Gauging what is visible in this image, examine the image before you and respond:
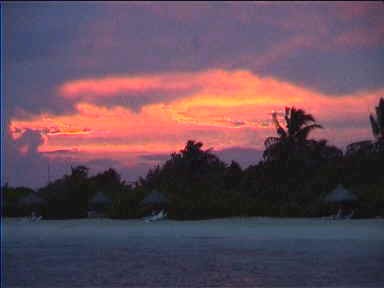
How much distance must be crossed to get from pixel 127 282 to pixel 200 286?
3.36 ft

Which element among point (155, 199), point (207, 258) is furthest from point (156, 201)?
point (207, 258)

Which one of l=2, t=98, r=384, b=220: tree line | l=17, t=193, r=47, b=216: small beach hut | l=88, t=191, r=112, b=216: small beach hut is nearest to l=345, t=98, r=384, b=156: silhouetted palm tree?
l=2, t=98, r=384, b=220: tree line

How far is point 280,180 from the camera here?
77.7 feet

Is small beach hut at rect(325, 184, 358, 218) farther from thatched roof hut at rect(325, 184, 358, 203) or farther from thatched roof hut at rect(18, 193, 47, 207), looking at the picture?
thatched roof hut at rect(18, 193, 47, 207)

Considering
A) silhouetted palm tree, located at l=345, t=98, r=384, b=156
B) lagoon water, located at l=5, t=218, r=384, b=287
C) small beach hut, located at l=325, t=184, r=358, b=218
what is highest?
silhouetted palm tree, located at l=345, t=98, r=384, b=156

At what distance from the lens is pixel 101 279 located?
27.1 ft

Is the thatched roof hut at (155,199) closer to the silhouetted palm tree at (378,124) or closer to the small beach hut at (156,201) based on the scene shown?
the small beach hut at (156,201)

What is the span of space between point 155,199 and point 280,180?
445 centimetres

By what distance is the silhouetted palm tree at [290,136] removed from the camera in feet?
76.0

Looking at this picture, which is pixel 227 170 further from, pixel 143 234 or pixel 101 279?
pixel 101 279

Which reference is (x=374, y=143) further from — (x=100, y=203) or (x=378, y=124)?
(x=100, y=203)

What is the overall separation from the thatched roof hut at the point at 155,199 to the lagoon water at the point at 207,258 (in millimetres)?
6798

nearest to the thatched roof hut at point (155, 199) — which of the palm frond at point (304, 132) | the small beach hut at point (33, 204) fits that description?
the palm frond at point (304, 132)

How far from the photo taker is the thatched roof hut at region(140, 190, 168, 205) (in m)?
23.5
